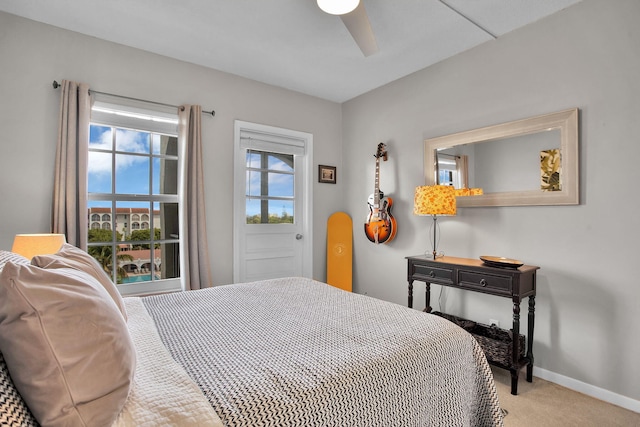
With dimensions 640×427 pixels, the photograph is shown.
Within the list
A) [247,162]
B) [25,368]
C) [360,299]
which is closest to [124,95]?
[247,162]

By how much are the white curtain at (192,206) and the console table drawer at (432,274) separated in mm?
1837

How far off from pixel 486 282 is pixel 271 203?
90.3 inches

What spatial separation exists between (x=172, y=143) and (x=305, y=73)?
146cm

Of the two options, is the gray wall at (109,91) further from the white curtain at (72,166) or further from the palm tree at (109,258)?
the palm tree at (109,258)

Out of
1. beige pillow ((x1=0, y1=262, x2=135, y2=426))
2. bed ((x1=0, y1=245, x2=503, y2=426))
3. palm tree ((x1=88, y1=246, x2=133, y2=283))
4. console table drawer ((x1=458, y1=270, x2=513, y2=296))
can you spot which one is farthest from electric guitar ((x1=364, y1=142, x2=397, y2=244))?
beige pillow ((x1=0, y1=262, x2=135, y2=426))

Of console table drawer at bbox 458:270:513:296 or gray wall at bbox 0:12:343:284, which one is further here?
gray wall at bbox 0:12:343:284

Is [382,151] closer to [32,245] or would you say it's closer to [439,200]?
[439,200]

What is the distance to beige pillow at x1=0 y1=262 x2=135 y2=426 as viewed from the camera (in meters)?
0.67

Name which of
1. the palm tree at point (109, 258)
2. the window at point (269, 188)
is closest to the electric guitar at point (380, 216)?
the window at point (269, 188)

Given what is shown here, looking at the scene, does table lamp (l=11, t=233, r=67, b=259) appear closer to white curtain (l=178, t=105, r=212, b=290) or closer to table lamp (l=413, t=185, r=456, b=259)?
white curtain (l=178, t=105, r=212, b=290)

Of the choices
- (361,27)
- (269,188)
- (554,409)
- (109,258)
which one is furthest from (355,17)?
(109,258)

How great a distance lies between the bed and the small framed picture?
2.40m

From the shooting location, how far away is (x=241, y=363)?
109 cm

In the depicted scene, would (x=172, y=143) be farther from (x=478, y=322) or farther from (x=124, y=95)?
(x=478, y=322)
